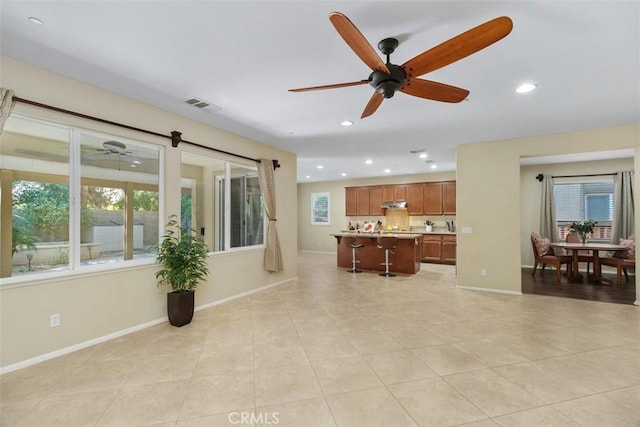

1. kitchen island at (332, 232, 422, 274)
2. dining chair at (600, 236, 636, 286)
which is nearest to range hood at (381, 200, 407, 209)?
kitchen island at (332, 232, 422, 274)

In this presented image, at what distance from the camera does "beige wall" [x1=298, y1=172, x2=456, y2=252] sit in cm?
942

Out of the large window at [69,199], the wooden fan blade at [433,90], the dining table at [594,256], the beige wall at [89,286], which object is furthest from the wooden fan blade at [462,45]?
the dining table at [594,256]

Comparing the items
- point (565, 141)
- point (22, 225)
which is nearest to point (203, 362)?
point (22, 225)

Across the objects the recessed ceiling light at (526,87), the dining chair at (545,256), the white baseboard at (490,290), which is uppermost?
the recessed ceiling light at (526,87)

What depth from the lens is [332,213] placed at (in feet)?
34.8

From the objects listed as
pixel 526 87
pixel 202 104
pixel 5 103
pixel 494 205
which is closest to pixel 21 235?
pixel 5 103

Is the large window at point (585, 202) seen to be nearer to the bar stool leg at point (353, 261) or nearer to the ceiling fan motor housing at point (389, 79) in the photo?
the bar stool leg at point (353, 261)

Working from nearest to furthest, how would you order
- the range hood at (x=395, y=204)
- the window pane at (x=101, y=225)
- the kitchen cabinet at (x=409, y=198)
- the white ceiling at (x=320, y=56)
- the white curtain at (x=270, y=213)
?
the white ceiling at (x=320, y=56) < the window pane at (x=101, y=225) < the white curtain at (x=270, y=213) < the kitchen cabinet at (x=409, y=198) < the range hood at (x=395, y=204)

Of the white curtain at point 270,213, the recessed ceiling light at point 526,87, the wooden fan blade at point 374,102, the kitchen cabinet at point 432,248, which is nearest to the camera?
the wooden fan blade at point 374,102

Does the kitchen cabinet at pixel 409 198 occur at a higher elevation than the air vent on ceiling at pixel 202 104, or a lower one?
lower

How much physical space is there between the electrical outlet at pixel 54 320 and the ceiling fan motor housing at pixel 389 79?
3617mm

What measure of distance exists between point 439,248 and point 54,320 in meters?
8.15

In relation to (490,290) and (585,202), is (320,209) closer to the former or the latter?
(490,290)

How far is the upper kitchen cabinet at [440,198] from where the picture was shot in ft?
27.7
